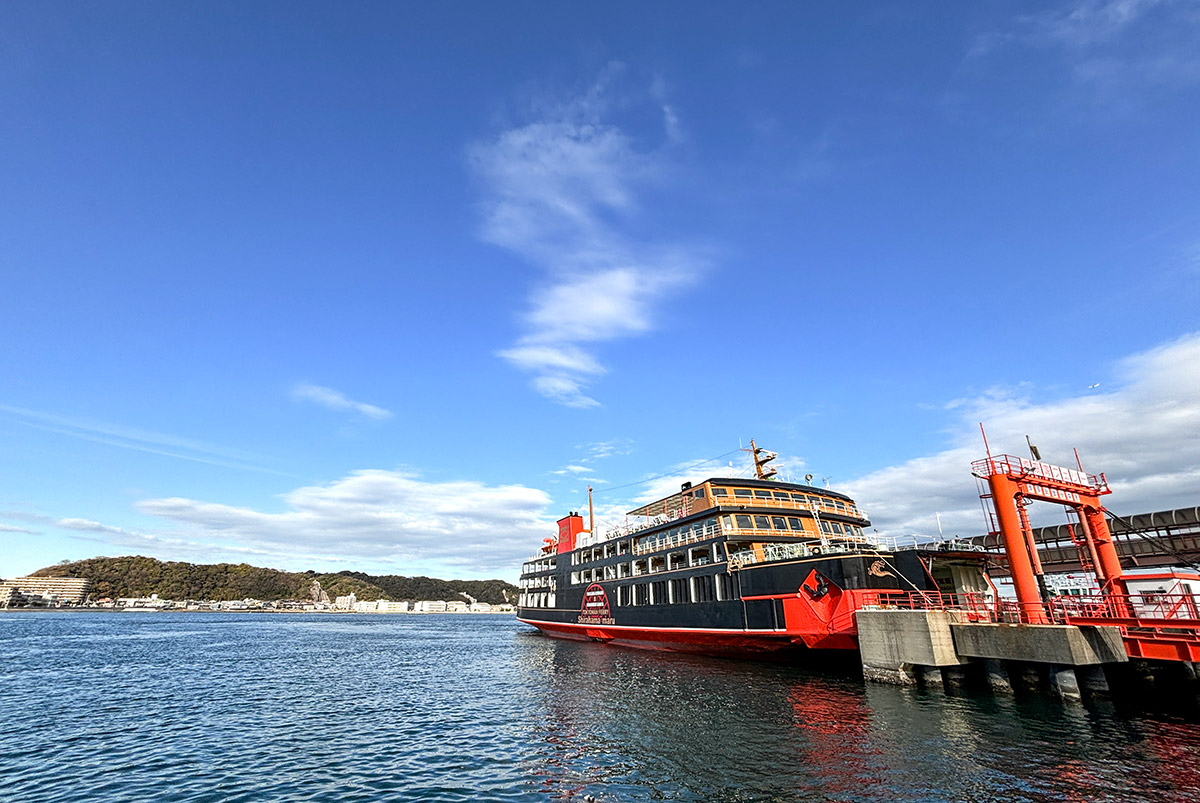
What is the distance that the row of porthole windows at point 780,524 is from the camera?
120ft

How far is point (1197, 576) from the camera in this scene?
822 inches

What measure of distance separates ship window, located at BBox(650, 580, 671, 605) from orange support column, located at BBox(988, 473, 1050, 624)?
2232cm

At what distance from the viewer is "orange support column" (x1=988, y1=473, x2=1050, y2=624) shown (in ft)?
75.4

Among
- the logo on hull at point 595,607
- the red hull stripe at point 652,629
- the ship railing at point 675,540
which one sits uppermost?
Answer: the ship railing at point 675,540

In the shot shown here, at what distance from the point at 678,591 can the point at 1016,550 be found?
21.4 meters

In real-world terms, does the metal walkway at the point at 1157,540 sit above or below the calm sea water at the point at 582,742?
above

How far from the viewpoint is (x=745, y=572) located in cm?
3316

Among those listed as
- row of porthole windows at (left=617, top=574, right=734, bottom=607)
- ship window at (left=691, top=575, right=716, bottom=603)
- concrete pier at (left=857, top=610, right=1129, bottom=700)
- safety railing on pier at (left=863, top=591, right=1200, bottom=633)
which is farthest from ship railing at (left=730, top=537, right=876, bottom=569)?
concrete pier at (left=857, top=610, right=1129, bottom=700)

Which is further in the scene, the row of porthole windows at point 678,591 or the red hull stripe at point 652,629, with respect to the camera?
the row of porthole windows at point 678,591

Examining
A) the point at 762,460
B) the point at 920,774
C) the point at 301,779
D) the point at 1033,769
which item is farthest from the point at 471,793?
the point at 762,460

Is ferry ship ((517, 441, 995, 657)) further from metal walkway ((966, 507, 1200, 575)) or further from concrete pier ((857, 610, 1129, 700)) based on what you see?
metal walkway ((966, 507, 1200, 575))

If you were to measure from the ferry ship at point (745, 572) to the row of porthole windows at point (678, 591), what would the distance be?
0.08 m

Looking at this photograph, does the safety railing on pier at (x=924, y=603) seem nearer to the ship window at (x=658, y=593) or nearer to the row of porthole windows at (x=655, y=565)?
the row of porthole windows at (x=655, y=565)

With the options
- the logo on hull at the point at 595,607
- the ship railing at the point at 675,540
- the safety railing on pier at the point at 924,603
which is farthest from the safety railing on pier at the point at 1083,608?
the logo on hull at the point at 595,607
